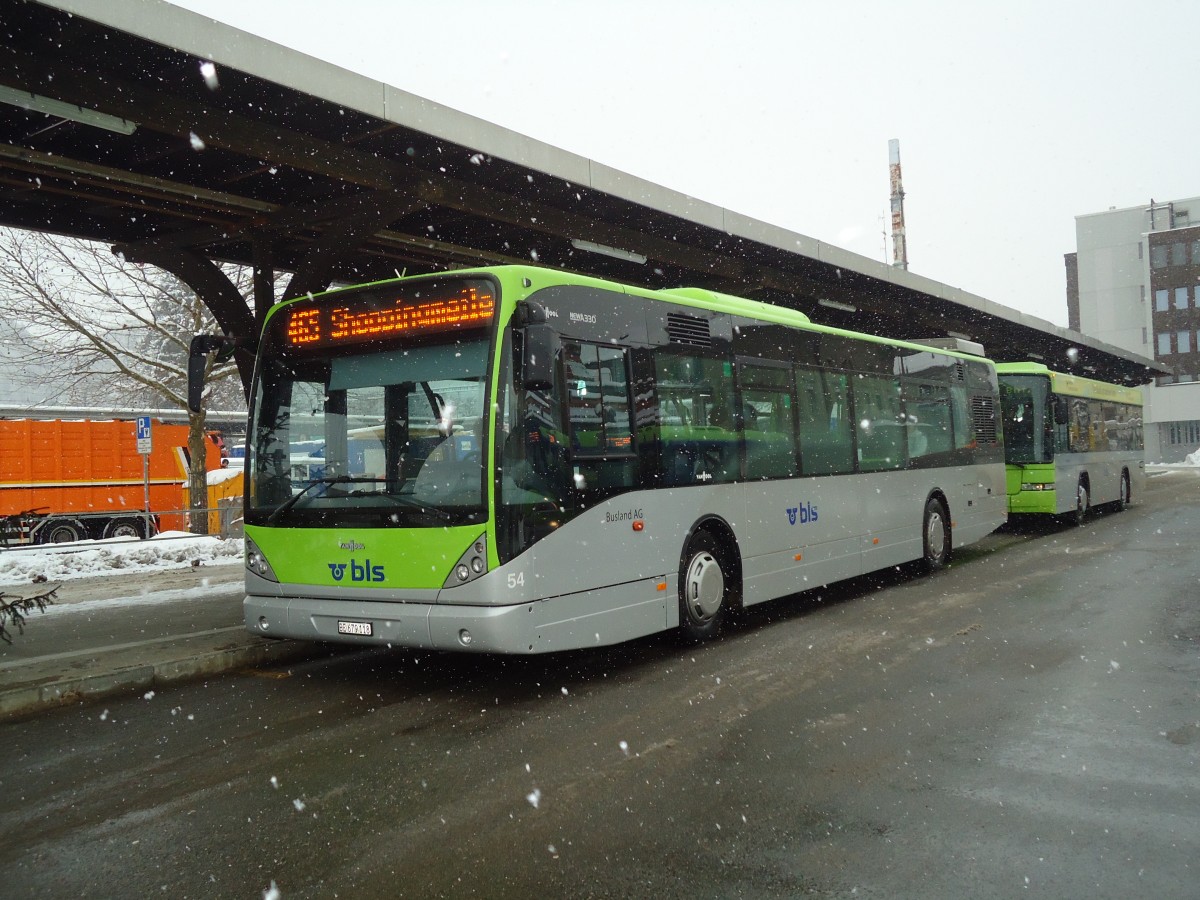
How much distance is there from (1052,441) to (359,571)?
1623 cm

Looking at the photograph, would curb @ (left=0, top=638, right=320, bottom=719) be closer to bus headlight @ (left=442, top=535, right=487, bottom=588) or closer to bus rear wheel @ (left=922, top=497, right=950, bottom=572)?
bus headlight @ (left=442, top=535, right=487, bottom=588)

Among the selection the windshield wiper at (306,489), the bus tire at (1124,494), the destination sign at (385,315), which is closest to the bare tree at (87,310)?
the destination sign at (385,315)

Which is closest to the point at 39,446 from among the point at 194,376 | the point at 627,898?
→ the point at 194,376

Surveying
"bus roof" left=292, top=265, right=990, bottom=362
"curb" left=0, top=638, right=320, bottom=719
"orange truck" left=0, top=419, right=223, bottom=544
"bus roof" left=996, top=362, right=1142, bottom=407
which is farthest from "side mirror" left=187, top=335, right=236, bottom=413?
"bus roof" left=996, top=362, right=1142, bottom=407

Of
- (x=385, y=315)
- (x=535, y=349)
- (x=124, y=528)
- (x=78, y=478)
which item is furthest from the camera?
(x=124, y=528)

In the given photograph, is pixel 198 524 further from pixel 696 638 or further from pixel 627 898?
pixel 627 898

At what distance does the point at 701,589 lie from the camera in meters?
8.87

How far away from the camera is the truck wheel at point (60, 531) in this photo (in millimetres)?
22672

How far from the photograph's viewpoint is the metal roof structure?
25.2ft

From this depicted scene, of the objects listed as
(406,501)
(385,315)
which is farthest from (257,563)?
(385,315)

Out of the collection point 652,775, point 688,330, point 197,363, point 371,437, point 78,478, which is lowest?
point 652,775

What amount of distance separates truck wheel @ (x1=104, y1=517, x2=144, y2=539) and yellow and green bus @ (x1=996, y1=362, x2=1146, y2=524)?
63.9 feet

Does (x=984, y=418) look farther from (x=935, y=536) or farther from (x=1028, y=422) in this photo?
(x=1028, y=422)

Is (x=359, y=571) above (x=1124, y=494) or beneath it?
above
